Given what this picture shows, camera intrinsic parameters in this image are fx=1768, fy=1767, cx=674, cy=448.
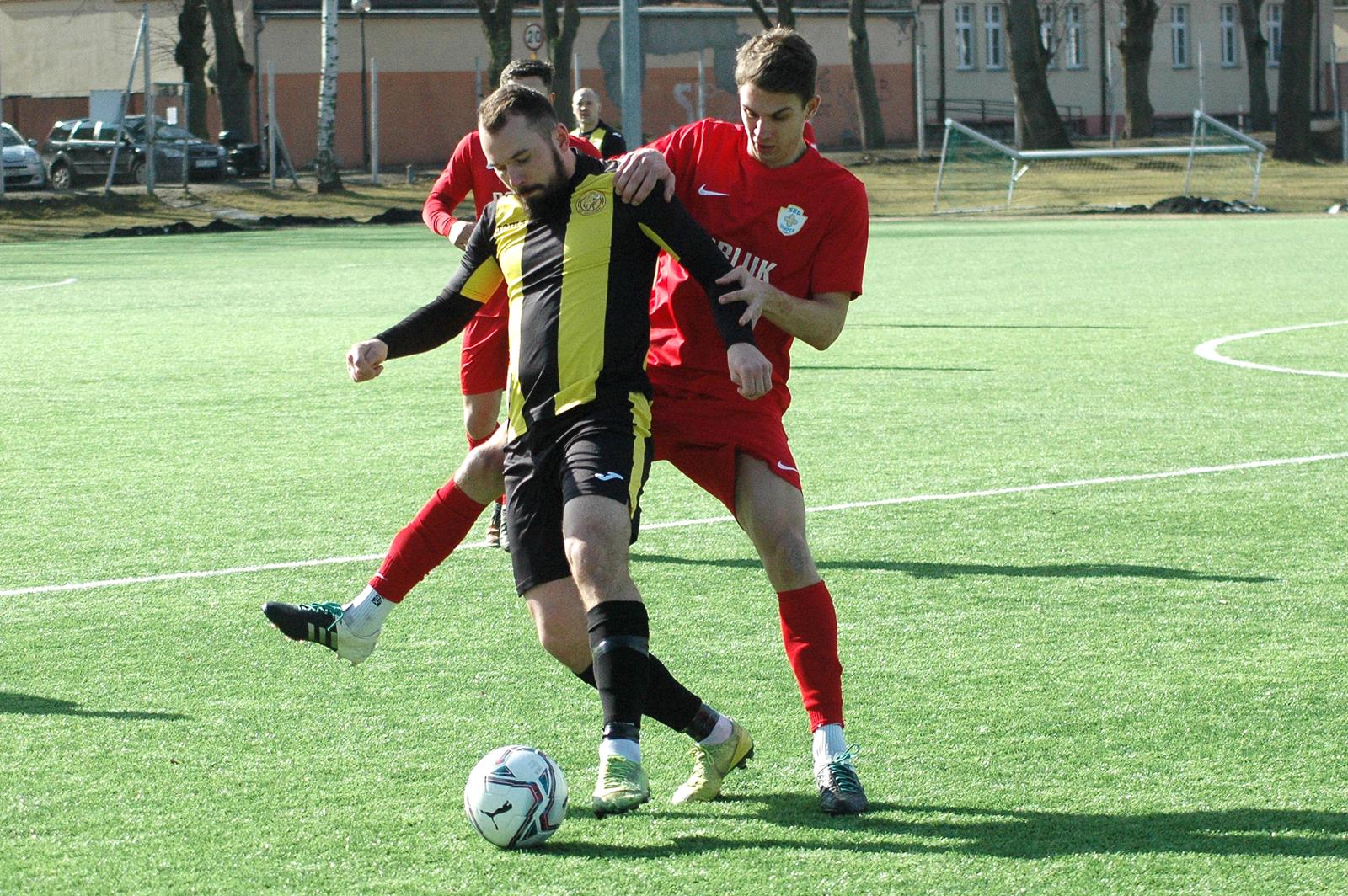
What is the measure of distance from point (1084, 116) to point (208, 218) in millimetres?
42137

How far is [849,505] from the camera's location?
26.6 ft

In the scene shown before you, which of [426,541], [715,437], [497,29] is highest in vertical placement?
[497,29]

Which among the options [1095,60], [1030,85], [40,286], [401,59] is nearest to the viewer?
[40,286]

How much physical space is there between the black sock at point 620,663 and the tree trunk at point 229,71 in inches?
1729

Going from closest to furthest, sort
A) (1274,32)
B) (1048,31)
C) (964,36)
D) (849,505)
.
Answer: (849,505) < (1048,31) < (964,36) < (1274,32)

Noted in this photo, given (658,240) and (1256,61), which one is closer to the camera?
(658,240)

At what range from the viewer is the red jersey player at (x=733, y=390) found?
14.4ft

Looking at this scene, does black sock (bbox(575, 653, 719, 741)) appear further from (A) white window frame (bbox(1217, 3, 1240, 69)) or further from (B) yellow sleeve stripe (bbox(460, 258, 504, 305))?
(A) white window frame (bbox(1217, 3, 1240, 69))

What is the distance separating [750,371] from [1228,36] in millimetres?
72043

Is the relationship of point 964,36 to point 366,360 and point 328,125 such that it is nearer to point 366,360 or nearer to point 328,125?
point 328,125

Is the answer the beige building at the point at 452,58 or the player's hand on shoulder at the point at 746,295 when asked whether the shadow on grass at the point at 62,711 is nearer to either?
the player's hand on shoulder at the point at 746,295

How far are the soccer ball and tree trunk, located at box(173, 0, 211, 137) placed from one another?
45.2m

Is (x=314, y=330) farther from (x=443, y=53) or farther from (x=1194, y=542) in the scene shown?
(x=443, y=53)

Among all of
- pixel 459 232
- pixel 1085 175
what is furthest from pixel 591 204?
pixel 1085 175
